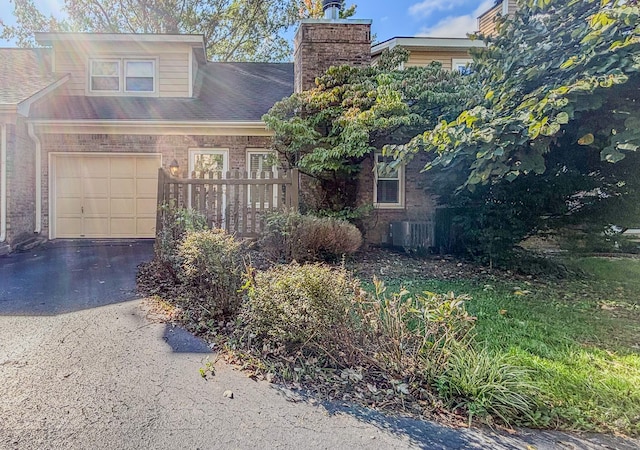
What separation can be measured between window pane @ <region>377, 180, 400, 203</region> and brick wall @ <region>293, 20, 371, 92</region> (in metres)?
2.93

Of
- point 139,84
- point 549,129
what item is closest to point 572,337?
point 549,129

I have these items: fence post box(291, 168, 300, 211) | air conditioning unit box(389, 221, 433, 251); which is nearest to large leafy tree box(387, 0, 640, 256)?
air conditioning unit box(389, 221, 433, 251)

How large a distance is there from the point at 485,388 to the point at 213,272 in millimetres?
2720

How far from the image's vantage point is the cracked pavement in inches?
87.2

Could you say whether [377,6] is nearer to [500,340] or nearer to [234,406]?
[500,340]

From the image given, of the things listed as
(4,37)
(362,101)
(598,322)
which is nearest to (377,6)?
(362,101)

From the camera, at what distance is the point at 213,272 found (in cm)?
395

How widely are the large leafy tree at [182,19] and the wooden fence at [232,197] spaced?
13.9 meters

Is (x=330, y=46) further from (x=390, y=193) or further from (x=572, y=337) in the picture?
(x=572, y=337)

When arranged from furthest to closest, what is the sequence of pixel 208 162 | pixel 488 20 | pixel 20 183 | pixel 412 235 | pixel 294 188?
pixel 488 20, pixel 208 162, pixel 412 235, pixel 20 183, pixel 294 188

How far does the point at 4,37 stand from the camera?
18.0 m

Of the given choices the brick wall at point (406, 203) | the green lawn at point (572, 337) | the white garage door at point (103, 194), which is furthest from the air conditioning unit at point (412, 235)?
the white garage door at point (103, 194)

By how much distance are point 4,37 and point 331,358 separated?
77.6ft

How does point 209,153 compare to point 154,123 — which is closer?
point 154,123
